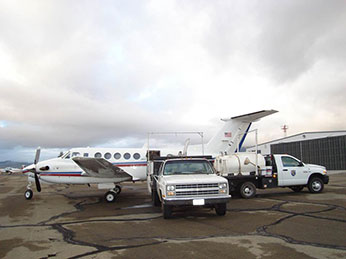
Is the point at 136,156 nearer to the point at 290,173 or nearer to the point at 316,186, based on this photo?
the point at 290,173

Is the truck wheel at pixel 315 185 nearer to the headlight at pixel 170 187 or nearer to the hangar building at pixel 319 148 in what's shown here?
the headlight at pixel 170 187


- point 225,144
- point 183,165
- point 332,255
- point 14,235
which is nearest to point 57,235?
point 14,235

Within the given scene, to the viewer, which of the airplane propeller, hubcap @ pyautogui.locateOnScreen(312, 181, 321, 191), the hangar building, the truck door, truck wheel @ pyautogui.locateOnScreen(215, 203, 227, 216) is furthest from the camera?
the hangar building

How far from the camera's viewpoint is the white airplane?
46.9ft

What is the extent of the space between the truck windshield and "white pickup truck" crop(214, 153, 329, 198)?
4007 millimetres

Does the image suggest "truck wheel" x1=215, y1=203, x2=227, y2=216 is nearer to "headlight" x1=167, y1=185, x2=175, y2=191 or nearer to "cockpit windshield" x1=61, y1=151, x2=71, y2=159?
"headlight" x1=167, y1=185, x2=175, y2=191

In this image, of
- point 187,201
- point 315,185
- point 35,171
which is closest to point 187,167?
point 187,201

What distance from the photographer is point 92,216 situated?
32.7ft

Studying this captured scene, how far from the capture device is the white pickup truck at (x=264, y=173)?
13.6 m

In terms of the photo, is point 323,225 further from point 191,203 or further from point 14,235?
point 14,235

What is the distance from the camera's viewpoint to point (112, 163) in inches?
597

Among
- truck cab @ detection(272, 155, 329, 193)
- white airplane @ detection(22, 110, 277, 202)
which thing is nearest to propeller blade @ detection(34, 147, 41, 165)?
white airplane @ detection(22, 110, 277, 202)

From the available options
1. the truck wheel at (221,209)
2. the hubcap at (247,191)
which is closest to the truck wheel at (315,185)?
the hubcap at (247,191)

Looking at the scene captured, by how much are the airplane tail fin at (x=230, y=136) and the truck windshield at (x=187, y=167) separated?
6.73 m
